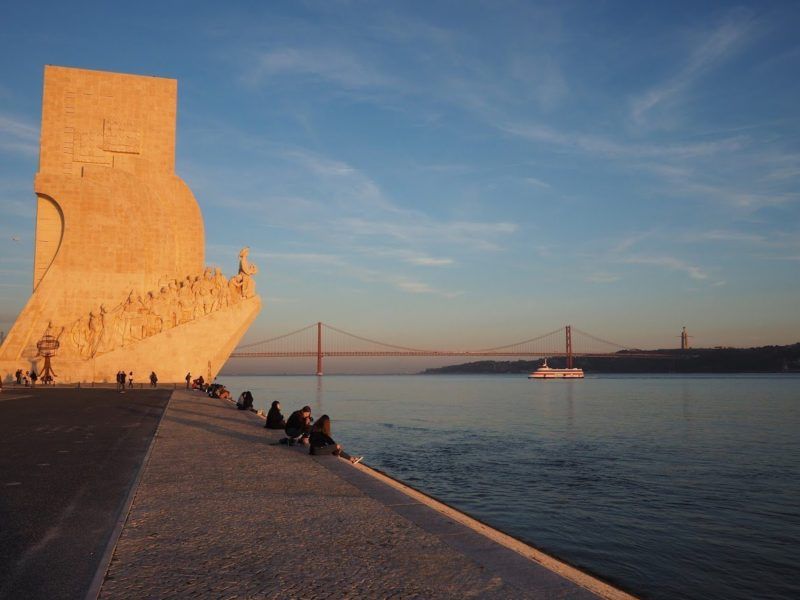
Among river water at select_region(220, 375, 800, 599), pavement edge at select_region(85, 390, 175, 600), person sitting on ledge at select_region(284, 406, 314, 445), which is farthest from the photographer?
person sitting on ledge at select_region(284, 406, 314, 445)

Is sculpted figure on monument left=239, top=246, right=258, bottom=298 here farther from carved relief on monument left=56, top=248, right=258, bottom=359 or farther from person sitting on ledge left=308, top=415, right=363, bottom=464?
person sitting on ledge left=308, top=415, right=363, bottom=464

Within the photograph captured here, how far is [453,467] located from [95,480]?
528 cm

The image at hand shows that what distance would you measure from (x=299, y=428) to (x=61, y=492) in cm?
336

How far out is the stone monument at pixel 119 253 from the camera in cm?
2109

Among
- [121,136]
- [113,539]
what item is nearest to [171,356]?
[121,136]

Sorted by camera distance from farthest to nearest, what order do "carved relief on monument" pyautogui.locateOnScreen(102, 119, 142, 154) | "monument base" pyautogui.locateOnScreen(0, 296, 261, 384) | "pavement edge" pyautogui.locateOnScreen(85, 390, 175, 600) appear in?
"carved relief on monument" pyautogui.locateOnScreen(102, 119, 142, 154)
"monument base" pyautogui.locateOnScreen(0, 296, 261, 384)
"pavement edge" pyautogui.locateOnScreen(85, 390, 175, 600)

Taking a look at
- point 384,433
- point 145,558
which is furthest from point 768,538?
point 384,433

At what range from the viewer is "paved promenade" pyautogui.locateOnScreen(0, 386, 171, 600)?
282 cm

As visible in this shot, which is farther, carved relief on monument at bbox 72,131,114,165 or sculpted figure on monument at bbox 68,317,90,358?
carved relief on monument at bbox 72,131,114,165

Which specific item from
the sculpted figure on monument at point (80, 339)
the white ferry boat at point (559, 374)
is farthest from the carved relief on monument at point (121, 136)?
the white ferry boat at point (559, 374)

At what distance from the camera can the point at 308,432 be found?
763 centimetres

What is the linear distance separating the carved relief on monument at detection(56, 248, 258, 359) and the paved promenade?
11.2m

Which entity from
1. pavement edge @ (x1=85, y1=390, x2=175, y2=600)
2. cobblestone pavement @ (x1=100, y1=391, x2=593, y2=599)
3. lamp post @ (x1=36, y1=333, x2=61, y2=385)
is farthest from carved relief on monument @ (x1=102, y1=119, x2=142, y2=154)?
cobblestone pavement @ (x1=100, y1=391, x2=593, y2=599)

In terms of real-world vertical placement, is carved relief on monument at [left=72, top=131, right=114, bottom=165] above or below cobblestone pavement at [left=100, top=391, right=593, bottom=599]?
above
